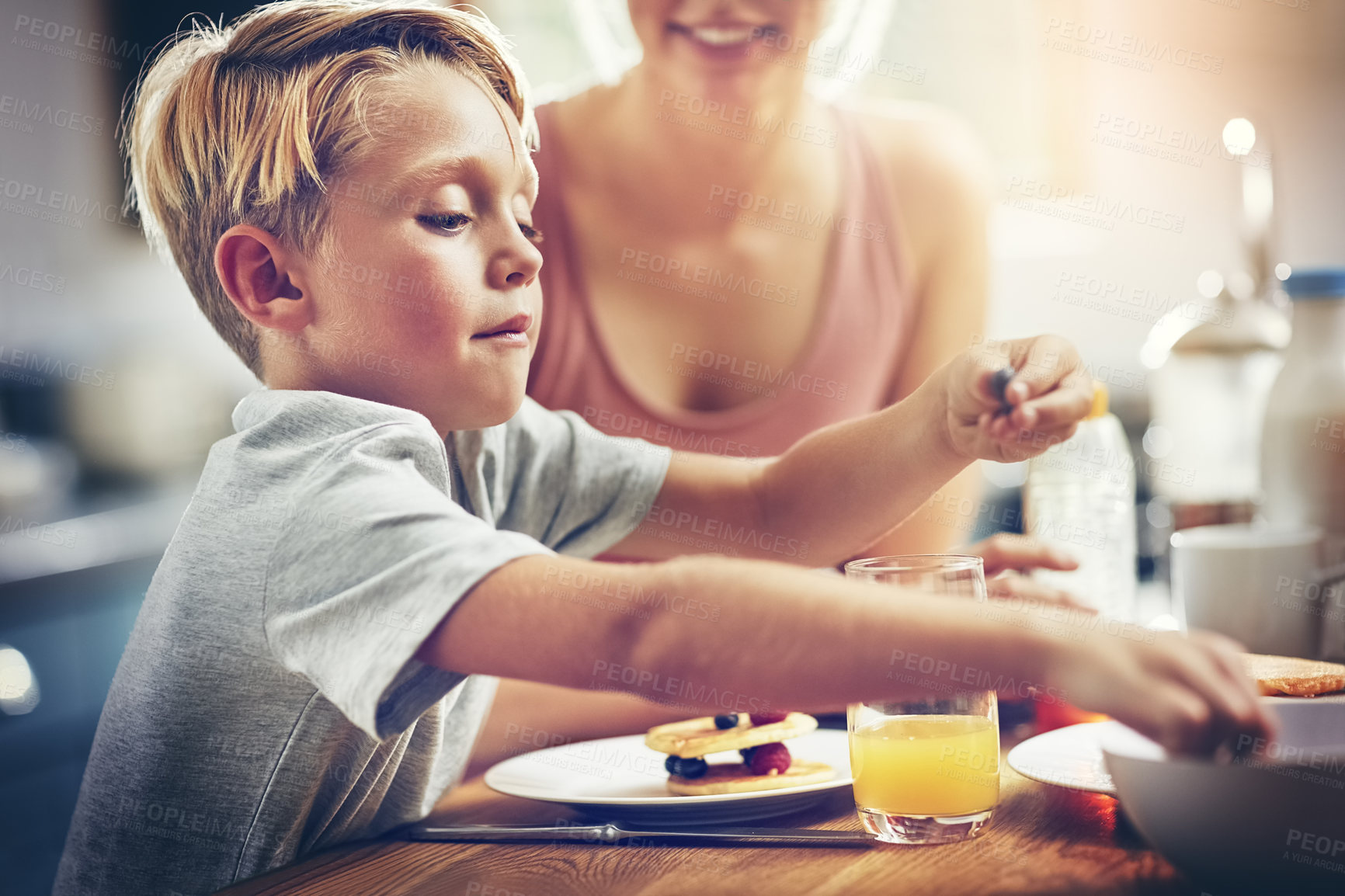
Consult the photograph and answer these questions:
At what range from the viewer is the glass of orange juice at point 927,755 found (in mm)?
480

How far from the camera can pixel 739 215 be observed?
42.8 inches

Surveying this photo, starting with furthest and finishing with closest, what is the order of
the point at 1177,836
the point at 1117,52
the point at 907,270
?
the point at 1117,52
the point at 907,270
the point at 1177,836

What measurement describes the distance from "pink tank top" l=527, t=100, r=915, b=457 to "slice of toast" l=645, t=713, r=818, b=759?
393 millimetres

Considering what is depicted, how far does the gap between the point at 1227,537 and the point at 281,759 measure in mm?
648

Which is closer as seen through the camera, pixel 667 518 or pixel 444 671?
pixel 444 671

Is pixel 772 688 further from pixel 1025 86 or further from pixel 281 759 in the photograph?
pixel 1025 86

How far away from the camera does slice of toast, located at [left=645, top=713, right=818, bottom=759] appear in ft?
1.88

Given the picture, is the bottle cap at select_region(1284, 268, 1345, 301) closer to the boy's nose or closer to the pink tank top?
the pink tank top

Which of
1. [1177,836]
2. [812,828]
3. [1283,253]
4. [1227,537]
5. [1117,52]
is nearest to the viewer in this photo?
[1177,836]

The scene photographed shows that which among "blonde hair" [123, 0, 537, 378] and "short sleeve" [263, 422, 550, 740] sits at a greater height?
"blonde hair" [123, 0, 537, 378]

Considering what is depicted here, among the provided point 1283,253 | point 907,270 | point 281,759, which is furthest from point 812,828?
point 1283,253

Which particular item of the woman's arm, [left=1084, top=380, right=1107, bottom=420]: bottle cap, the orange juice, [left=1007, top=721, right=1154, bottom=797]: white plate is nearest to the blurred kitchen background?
the woman's arm

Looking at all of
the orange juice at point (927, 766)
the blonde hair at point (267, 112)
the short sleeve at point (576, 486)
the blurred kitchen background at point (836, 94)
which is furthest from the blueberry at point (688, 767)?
the blurred kitchen background at point (836, 94)

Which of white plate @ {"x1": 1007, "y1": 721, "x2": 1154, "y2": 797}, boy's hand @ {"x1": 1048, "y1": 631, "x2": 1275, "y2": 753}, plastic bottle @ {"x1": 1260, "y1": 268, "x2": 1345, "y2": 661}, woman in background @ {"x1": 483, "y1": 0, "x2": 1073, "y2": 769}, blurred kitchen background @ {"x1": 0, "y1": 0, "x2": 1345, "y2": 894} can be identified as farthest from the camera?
blurred kitchen background @ {"x1": 0, "y1": 0, "x2": 1345, "y2": 894}
